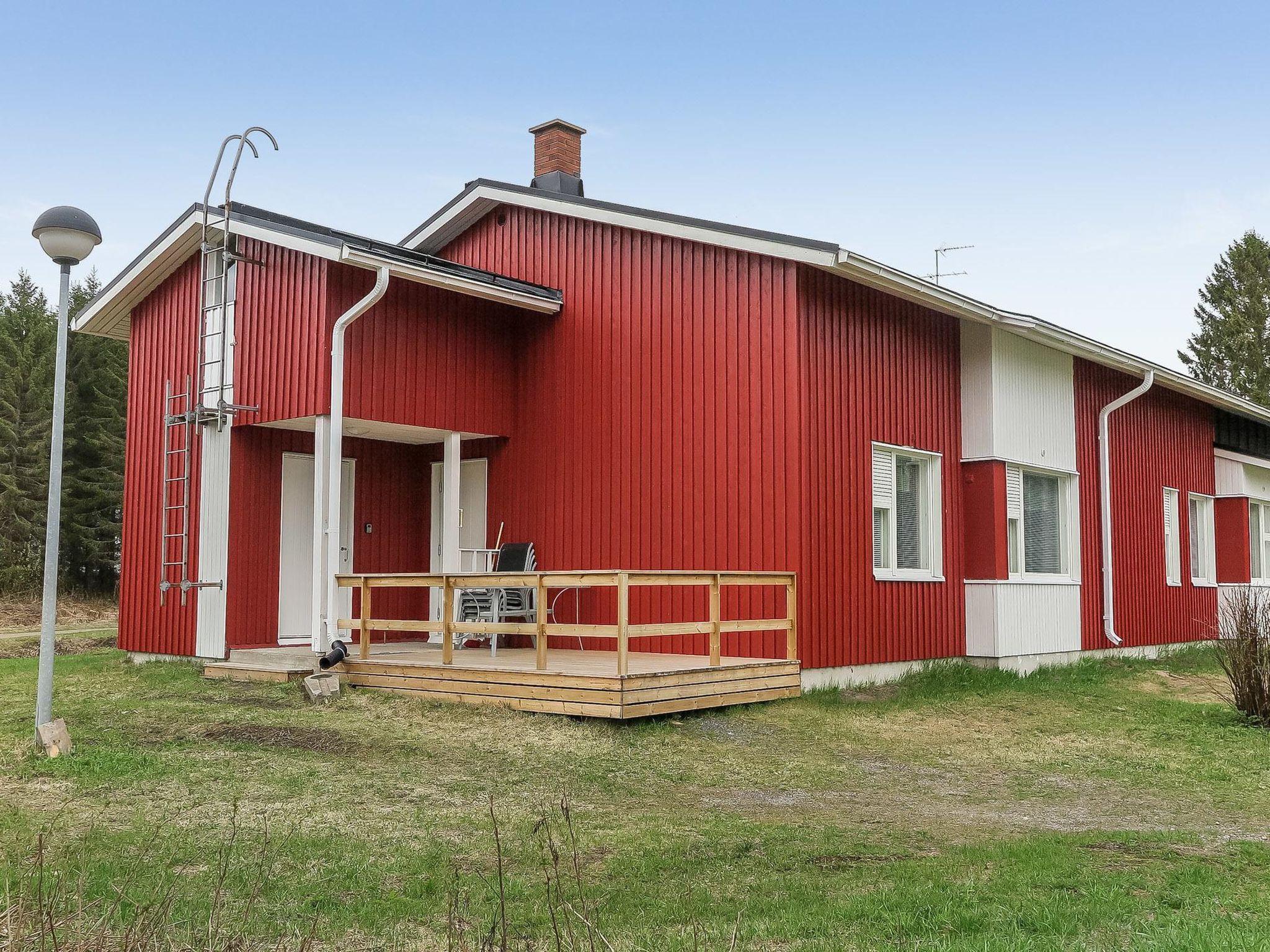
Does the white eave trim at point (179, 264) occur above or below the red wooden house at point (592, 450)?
above

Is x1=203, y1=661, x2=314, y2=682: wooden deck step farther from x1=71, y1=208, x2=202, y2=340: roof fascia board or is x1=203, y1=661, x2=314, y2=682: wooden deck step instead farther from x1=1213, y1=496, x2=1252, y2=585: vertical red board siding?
x1=1213, y1=496, x2=1252, y2=585: vertical red board siding

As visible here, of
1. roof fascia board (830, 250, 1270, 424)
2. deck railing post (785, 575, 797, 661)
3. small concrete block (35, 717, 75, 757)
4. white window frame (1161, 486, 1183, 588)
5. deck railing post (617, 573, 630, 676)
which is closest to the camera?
small concrete block (35, 717, 75, 757)

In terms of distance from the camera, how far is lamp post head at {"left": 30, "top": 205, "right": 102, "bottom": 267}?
751 cm

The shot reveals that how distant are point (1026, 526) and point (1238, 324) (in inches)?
1219

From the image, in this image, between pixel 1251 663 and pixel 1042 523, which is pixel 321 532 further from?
pixel 1042 523

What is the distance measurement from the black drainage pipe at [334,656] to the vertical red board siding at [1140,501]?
9.00m

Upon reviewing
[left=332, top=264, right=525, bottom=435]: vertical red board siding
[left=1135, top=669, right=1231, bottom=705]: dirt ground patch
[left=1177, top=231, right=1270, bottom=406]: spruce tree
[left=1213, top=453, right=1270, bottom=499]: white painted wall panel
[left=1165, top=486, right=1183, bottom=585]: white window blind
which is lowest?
[left=1135, top=669, right=1231, bottom=705]: dirt ground patch

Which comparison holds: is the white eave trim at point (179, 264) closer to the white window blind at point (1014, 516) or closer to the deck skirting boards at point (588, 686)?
the deck skirting boards at point (588, 686)

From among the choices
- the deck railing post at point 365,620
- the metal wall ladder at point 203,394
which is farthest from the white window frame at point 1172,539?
the metal wall ladder at point 203,394

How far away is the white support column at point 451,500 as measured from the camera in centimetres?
1190

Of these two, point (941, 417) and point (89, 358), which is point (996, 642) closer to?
point (941, 417)

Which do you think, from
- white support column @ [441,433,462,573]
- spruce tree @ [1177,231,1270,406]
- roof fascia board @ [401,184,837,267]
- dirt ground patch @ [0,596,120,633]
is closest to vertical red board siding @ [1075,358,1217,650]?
roof fascia board @ [401,184,837,267]

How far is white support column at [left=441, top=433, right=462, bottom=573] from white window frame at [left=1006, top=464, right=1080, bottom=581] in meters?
6.03

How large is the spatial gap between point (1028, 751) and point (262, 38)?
13971 millimetres
